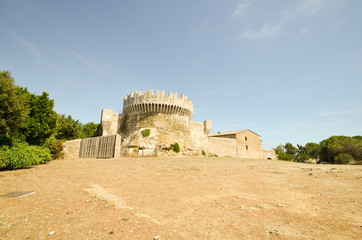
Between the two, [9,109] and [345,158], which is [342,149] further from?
[9,109]

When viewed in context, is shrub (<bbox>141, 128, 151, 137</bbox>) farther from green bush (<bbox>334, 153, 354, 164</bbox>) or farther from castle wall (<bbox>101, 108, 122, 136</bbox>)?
green bush (<bbox>334, 153, 354, 164</bbox>)

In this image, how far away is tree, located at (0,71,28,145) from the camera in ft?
37.2

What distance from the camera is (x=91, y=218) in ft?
14.2

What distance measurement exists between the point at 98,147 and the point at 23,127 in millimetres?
7794

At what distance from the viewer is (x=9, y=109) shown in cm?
1152

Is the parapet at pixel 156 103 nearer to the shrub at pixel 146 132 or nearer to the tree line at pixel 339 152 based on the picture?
the shrub at pixel 146 132

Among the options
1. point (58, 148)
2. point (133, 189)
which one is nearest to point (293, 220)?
point (133, 189)

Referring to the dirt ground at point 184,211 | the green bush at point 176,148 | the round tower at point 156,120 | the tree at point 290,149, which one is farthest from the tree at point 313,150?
the dirt ground at point 184,211

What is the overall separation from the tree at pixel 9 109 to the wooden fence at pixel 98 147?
28.2 ft

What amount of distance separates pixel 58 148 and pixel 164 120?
12.6 metres

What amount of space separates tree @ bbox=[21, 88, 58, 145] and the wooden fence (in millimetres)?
4838

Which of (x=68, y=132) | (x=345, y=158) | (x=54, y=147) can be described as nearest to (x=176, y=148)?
(x=54, y=147)

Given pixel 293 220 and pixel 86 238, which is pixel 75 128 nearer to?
pixel 86 238

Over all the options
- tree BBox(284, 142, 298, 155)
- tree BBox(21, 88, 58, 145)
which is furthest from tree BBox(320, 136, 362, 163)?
tree BBox(21, 88, 58, 145)
